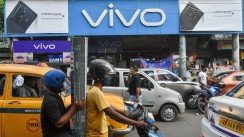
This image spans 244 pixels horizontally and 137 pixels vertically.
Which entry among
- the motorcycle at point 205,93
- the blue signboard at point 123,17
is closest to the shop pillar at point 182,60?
the blue signboard at point 123,17

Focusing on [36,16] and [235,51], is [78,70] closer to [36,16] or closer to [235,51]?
[36,16]

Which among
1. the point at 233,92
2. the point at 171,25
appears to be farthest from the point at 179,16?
the point at 233,92

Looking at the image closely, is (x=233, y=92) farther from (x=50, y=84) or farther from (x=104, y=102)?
(x=50, y=84)

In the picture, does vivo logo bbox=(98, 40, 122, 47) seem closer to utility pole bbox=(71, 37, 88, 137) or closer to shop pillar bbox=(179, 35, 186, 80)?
shop pillar bbox=(179, 35, 186, 80)

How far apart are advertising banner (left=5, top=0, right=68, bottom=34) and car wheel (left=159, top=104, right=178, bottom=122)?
33.4 feet

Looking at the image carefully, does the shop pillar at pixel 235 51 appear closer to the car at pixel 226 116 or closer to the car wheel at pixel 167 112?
the car wheel at pixel 167 112

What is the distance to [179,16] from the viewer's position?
20.7 metres

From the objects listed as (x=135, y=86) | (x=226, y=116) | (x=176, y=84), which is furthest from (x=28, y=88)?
(x=176, y=84)

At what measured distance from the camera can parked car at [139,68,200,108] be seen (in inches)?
548

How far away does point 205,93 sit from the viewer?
41.0 ft

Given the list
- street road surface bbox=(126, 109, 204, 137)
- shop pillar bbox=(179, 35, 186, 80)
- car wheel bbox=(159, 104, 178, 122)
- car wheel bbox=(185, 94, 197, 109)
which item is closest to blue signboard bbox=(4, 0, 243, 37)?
shop pillar bbox=(179, 35, 186, 80)

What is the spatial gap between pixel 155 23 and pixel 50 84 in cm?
1729

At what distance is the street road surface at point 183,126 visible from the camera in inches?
375

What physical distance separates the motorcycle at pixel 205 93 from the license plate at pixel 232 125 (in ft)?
23.2
